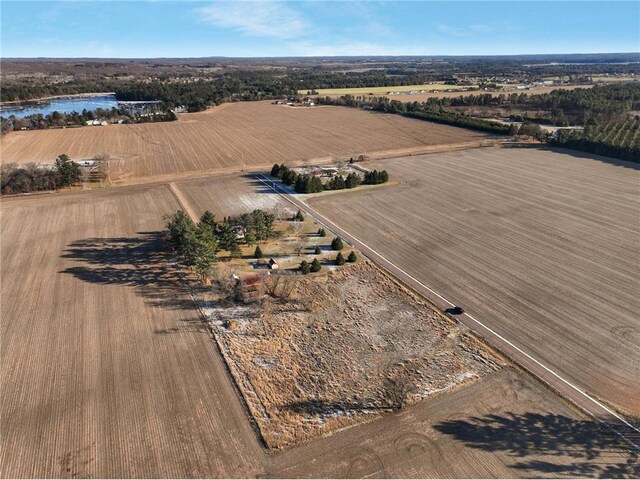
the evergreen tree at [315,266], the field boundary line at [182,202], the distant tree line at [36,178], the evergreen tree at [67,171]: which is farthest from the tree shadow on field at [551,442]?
the distant tree line at [36,178]

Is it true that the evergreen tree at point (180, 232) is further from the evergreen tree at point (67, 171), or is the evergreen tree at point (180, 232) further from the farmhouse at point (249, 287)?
the evergreen tree at point (67, 171)

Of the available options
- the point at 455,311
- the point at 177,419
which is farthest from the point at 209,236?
the point at 455,311

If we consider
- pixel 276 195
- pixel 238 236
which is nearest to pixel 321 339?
pixel 238 236

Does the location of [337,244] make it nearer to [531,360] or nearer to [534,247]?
[531,360]

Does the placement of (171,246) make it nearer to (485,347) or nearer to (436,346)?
(436,346)

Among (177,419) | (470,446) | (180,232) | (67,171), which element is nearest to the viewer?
(470,446)

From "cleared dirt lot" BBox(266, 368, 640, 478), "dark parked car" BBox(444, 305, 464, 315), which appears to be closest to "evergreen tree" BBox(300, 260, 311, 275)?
"dark parked car" BBox(444, 305, 464, 315)

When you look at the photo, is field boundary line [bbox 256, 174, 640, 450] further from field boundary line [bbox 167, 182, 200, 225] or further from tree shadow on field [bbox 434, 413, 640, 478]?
field boundary line [bbox 167, 182, 200, 225]
